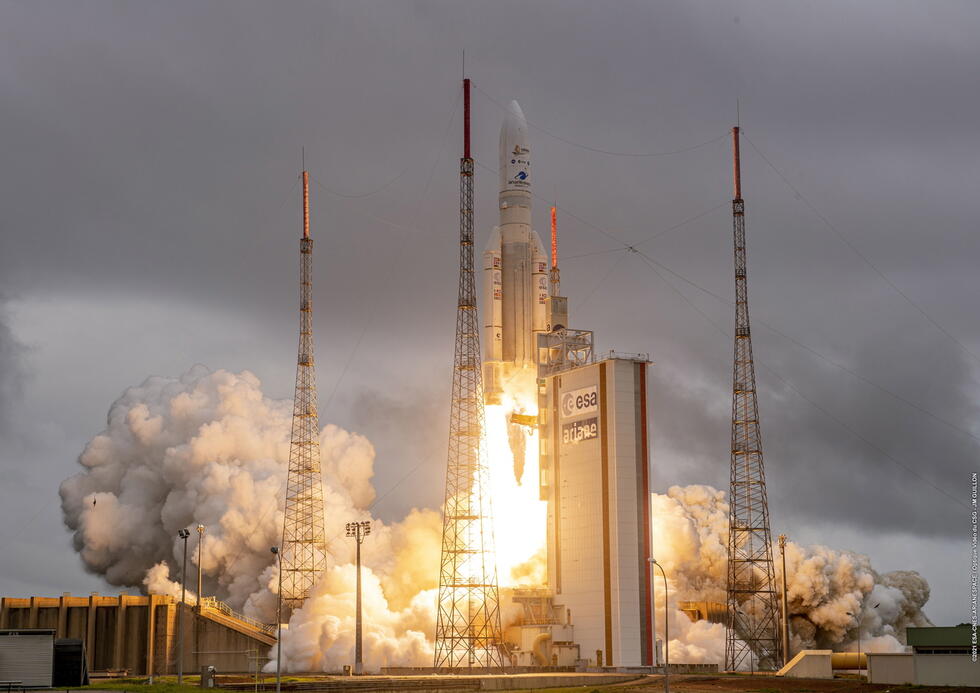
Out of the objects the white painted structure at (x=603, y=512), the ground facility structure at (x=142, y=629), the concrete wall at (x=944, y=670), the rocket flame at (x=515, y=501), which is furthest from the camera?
the ground facility structure at (x=142, y=629)

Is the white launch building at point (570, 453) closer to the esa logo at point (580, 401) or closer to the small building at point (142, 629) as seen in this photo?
the esa logo at point (580, 401)

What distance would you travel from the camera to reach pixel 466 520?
99.1 metres

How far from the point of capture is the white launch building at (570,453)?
10138cm

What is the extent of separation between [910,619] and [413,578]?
136 feet

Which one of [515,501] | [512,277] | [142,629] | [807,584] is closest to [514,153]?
[512,277]

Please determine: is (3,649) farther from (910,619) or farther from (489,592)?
(910,619)

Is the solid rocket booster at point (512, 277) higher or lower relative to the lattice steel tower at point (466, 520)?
higher

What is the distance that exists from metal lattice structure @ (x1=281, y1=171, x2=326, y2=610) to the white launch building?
13.3 meters

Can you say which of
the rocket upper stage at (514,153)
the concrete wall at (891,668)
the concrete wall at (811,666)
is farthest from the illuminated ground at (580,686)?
the rocket upper stage at (514,153)

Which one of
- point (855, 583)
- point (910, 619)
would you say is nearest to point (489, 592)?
point (855, 583)

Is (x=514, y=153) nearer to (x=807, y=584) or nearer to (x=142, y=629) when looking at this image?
(x=807, y=584)

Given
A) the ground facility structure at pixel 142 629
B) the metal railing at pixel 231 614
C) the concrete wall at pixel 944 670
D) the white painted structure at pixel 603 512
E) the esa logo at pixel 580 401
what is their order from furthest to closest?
1. the metal railing at pixel 231 614
2. the ground facility structure at pixel 142 629
3. the esa logo at pixel 580 401
4. the white painted structure at pixel 603 512
5. the concrete wall at pixel 944 670

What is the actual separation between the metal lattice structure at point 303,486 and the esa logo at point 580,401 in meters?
18.9

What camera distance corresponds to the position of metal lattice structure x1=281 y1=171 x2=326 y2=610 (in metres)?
113
